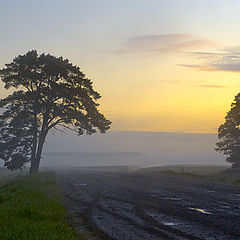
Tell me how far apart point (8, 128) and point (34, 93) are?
240 inches

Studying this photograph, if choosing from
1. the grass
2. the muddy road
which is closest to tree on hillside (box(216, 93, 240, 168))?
the grass

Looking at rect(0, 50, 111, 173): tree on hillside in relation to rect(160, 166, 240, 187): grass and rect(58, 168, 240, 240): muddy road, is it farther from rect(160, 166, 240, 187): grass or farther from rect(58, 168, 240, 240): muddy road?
rect(58, 168, 240, 240): muddy road

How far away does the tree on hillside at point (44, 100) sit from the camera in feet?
110

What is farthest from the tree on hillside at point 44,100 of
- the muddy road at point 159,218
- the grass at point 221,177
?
the muddy road at point 159,218

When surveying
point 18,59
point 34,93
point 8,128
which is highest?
point 18,59

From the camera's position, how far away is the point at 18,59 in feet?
111

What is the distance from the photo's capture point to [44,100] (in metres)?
34.4

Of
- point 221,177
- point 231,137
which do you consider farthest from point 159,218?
point 231,137

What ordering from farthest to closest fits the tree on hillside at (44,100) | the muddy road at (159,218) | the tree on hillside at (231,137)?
the tree on hillside at (231,137) < the tree on hillside at (44,100) < the muddy road at (159,218)

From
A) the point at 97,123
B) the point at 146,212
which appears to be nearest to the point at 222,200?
the point at 146,212

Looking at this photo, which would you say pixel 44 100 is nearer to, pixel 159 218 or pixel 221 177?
pixel 221 177

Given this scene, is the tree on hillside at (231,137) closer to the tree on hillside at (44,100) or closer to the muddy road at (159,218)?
the tree on hillside at (44,100)

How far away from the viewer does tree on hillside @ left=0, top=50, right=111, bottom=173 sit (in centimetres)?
3356

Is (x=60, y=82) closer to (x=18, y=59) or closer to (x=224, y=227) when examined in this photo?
(x=18, y=59)
